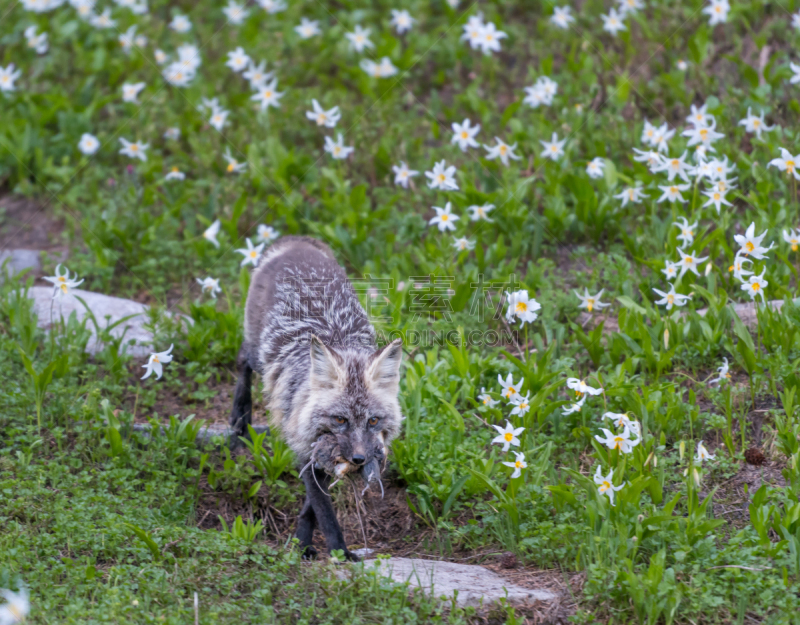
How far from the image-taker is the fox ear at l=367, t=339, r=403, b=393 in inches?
181

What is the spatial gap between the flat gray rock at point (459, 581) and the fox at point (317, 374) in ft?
1.33

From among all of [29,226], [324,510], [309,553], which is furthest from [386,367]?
[29,226]

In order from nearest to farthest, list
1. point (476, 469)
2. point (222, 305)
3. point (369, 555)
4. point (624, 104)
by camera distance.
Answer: point (369, 555)
point (476, 469)
point (222, 305)
point (624, 104)

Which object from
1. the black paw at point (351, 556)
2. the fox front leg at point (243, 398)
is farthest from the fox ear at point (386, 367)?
the fox front leg at point (243, 398)

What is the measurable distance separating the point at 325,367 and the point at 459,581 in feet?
4.93

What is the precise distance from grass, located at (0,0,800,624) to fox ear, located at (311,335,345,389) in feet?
3.21

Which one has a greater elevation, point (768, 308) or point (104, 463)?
point (768, 308)

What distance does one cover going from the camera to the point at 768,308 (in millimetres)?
5730

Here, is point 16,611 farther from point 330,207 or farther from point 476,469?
point 330,207

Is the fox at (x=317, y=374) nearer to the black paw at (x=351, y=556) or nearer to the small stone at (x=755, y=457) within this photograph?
the black paw at (x=351, y=556)

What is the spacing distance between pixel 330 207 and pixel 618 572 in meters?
5.32

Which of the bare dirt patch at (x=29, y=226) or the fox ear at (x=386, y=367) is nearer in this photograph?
the fox ear at (x=386, y=367)

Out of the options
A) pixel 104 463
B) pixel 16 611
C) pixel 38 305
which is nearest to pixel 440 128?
pixel 38 305

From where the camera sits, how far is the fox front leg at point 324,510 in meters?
4.68
